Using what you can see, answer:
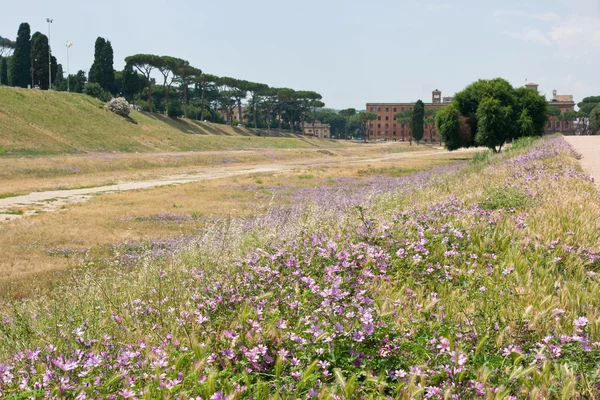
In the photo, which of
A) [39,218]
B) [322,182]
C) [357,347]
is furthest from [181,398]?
[322,182]

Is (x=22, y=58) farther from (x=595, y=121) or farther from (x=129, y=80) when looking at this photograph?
(x=595, y=121)

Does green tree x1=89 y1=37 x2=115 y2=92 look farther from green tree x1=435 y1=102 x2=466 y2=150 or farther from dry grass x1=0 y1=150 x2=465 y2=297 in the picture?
dry grass x1=0 y1=150 x2=465 y2=297

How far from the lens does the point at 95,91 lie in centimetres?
9019

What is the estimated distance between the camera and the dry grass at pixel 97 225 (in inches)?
481

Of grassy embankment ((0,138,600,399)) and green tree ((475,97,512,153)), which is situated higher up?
green tree ((475,97,512,153))

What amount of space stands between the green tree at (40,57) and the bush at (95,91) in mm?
6395

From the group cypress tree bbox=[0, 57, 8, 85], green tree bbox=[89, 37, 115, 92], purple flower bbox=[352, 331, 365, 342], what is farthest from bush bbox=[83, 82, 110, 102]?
purple flower bbox=[352, 331, 365, 342]

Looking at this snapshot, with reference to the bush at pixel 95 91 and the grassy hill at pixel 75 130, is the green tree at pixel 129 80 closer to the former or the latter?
the bush at pixel 95 91

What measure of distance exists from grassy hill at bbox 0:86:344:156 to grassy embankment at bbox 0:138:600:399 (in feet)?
166

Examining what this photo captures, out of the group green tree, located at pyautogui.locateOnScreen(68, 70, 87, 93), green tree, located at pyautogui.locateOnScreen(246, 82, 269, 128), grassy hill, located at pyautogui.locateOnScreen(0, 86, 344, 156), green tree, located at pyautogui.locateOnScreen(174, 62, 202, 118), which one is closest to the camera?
grassy hill, located at pyautogui.locateOnScreen(0, 86, 344, 156)

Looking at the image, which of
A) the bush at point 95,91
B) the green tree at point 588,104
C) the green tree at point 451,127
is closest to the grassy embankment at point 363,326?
the green tree at point 451,127

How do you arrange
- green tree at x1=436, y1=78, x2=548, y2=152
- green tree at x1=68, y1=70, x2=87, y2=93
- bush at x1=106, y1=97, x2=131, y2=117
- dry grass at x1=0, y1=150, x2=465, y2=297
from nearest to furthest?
dry grass at x1=0, y1=150, x2=465, y2=297
green tree at x1=436, y1=78, x2=548, y2=152
bush at x1=106, y1=97, x2=131, y2=117
green tree at x1=68, y1=70, x2=87, y2=93

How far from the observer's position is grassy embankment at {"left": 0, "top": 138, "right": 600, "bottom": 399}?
122 inches

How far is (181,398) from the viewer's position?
2.86 meters
